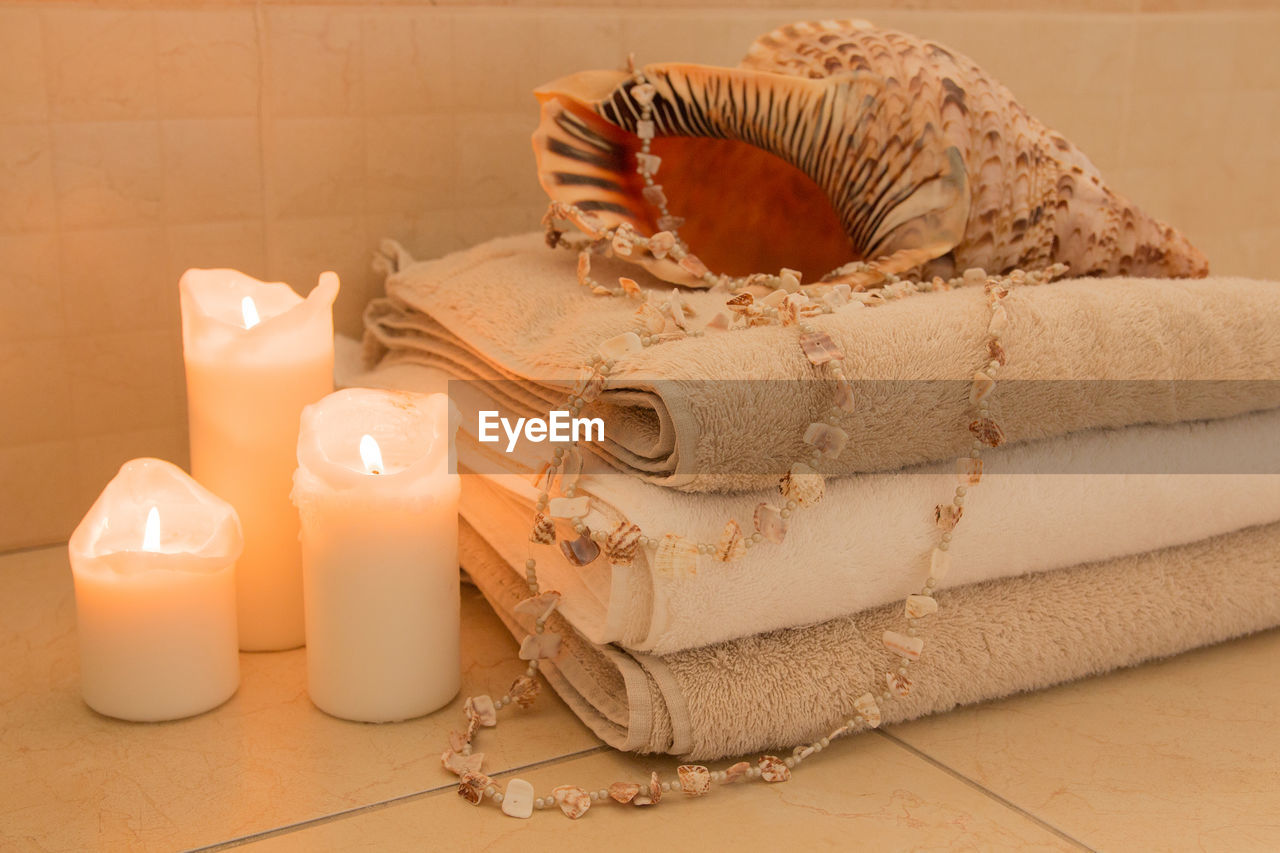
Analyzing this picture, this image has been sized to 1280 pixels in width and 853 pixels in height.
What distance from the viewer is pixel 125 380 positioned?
82 centimetres

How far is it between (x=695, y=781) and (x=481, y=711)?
124 mm

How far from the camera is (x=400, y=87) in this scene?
0.86m

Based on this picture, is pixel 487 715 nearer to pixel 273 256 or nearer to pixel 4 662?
pixel 4 662

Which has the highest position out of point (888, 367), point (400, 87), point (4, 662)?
point (400, 87)

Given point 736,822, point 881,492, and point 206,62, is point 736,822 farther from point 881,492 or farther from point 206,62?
point 206,62

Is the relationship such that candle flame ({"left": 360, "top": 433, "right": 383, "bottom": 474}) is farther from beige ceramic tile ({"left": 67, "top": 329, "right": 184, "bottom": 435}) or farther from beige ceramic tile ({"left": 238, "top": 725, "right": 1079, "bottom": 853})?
beige ceramic tile ({"left": 67, "top": 329, "right": 184, "bottom": 435})

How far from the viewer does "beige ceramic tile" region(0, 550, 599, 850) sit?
1.75ft

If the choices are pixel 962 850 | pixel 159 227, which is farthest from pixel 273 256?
pixel 962 850

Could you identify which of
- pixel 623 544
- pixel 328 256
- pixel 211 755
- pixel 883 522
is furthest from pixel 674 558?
pixel 328 256

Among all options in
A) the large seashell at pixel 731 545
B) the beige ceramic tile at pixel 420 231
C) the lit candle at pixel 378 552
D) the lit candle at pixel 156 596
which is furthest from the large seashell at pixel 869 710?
the beige ceramic tile at pixel 420 231

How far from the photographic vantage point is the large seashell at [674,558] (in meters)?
0.54

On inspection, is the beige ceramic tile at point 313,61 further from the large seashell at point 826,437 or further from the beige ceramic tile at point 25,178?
the large seashell at point 826,437

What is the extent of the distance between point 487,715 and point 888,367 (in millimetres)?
267

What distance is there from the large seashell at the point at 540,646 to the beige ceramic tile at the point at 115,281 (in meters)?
0.39
